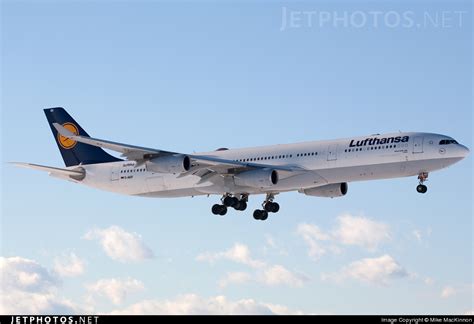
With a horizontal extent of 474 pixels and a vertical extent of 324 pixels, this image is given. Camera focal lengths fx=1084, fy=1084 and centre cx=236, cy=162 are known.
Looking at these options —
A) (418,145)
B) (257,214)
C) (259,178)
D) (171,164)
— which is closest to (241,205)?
(257,214)

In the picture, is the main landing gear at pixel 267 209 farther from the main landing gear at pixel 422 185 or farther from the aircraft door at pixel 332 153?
the main landing gear at pixel 422 185

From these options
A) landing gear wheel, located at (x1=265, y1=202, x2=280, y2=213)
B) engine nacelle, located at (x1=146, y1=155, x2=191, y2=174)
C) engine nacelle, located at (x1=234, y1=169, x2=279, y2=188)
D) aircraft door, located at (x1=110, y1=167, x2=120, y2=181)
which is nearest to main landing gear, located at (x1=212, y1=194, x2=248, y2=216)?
landing gear wheel, located at (x1=265, y1=202, x2=280, y2=213)

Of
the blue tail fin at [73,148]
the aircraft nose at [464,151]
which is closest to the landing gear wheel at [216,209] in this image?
the blue tail fin at [73,148]

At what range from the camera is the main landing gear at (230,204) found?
7994 cm

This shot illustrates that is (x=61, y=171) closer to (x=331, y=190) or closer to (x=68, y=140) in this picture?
(x=68, y=140)

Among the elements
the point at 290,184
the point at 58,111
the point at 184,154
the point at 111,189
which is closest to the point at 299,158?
the point at 290,184

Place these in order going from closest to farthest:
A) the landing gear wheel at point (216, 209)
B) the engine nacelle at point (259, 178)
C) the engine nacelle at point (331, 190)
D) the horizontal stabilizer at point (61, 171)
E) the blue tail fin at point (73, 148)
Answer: the engine nacelle at point (259, 178) → the engine nacelle at point (331, 190) → the landing gear wheel at point (216, 209) → the horizontal stabilizer at point (61, 171) → the blue tail fin at point (73, 148)

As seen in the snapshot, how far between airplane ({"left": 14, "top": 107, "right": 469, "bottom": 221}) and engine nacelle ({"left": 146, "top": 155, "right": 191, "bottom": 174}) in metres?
0.04

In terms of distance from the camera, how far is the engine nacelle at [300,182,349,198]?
8075 cm

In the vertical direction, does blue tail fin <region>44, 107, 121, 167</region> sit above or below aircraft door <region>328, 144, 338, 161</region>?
above

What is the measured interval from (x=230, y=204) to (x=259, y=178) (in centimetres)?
437

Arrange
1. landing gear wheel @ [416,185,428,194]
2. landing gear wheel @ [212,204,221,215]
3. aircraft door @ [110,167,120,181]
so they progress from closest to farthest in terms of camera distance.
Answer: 1. landing gear wheel @ [416,185,428,194]
2. landing gear wheel @ [212,204,221,215]
3. aircraft door @ [110,167,120,181]

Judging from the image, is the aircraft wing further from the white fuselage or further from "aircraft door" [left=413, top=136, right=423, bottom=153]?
"aircraft door" [left=413, top=136, right=423, bottom=153]

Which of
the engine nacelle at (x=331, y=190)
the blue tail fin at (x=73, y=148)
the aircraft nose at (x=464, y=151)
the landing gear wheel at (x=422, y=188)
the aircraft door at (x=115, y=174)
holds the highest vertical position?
the blue tail fin at (x=73, y=148)
